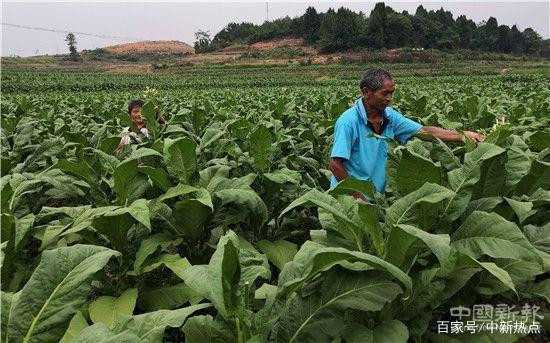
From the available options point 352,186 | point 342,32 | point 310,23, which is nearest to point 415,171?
point 352,186

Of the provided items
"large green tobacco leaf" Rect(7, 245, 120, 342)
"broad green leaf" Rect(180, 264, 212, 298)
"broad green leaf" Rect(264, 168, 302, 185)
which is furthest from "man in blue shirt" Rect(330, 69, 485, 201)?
"large green tobacco leaf" Rect(7, 245, 120, 342)

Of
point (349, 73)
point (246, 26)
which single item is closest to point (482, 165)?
point (349, 73)

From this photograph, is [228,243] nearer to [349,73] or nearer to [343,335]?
[343,335]

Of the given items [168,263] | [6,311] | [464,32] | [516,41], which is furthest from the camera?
[516,41]

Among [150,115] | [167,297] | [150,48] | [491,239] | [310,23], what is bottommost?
[167,297]

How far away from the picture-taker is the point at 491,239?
1.83m

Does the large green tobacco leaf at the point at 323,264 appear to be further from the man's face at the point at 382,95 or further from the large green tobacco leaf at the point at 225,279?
the man's face at the point at 382,95

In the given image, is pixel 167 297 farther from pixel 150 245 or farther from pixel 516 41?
pixel 516 41

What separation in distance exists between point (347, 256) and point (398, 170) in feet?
2.65

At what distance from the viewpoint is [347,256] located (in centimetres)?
156

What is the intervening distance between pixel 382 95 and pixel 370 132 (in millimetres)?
270

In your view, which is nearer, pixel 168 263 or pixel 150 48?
pixel 168 263

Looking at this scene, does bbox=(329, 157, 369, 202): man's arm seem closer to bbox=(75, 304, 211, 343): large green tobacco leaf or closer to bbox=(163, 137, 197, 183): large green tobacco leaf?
bbox=(163, 137, 197, 183): large green tobacco leaf

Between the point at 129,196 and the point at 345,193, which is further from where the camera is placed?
the point at 129,196
